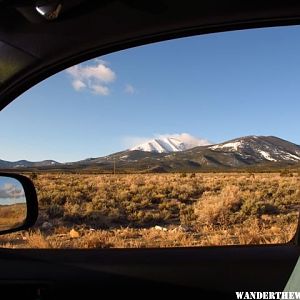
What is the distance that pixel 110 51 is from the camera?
2.19m

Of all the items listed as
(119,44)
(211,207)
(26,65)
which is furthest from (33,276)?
(211,207)

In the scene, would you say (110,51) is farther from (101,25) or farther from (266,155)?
(266,155)

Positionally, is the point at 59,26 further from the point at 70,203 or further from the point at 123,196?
the point at 123,196

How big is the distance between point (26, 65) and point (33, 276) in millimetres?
962

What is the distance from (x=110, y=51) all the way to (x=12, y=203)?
0.82m

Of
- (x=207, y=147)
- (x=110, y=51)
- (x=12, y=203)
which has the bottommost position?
(x=12, y=203)

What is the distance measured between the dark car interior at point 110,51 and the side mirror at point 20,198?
26 centimetres

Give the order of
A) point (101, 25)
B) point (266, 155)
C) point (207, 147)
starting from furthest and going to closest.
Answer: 1. point (207, 147)
2. point (266, 155)
3. point (101, 25)

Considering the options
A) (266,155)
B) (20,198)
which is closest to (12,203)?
(20,198)

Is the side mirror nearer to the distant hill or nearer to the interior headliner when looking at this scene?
the interior headliner

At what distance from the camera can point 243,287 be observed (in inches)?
90.3

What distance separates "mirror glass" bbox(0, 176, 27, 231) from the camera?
6.85ft

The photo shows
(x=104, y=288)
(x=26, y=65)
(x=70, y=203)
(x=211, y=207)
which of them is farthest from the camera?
(x=70, y=203)

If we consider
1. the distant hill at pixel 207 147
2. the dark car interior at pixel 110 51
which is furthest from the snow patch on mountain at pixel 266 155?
the dark car interior at pixel 110 51
